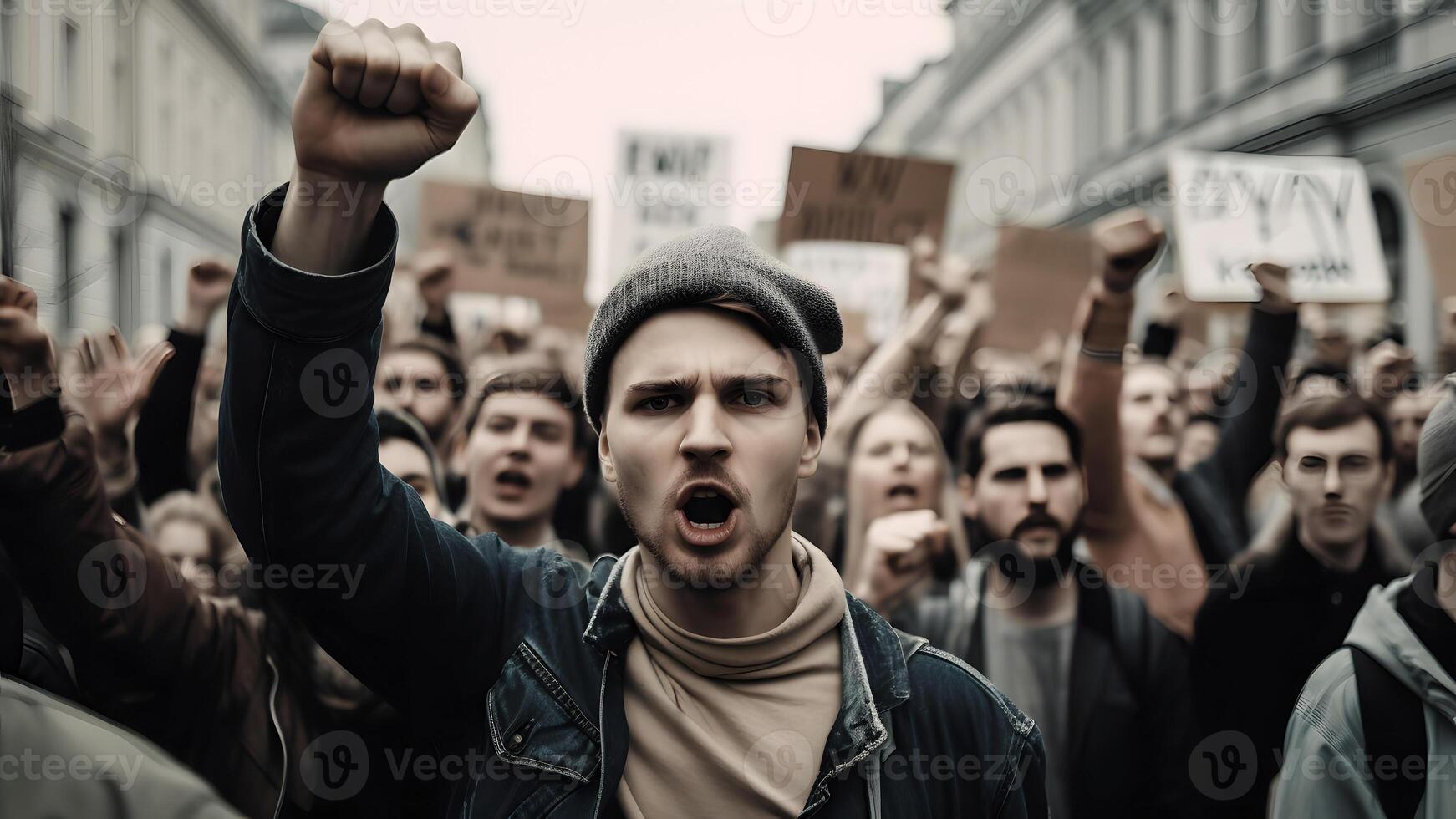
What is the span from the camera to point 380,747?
8.16 feet

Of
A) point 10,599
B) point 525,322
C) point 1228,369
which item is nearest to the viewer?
point 10,599

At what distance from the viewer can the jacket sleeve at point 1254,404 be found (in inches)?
136

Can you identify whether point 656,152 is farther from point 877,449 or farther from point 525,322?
point 877,449

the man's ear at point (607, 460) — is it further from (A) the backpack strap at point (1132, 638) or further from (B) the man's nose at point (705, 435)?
(A) the backpack strap at point (1132, 638)

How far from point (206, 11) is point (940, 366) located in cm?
2109

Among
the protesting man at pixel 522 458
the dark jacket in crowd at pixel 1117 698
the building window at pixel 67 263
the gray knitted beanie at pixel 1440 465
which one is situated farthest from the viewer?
the building window at pixel 67 263

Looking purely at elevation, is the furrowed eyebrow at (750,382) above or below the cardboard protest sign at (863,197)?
below

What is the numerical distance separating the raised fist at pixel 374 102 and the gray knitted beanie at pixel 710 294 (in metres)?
0.48

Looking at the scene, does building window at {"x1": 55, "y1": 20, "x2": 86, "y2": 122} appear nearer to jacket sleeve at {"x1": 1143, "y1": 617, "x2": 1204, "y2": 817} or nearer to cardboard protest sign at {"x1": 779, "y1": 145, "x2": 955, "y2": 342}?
cardboard protest sign at {"x1": 779, "y1": 145, "x2": 955, "y2": 342}

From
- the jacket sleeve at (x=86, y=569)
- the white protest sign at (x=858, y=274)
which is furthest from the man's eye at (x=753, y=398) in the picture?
the white protest sign at (x=858, y=274)

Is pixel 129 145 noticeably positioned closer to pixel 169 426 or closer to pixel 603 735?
pixel 169 426

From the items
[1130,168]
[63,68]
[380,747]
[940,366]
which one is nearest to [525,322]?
[940,366]

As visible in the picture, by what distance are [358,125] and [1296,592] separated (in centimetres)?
309

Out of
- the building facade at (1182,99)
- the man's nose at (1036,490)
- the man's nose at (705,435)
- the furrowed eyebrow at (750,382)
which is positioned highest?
the building facade at (1182,99)
